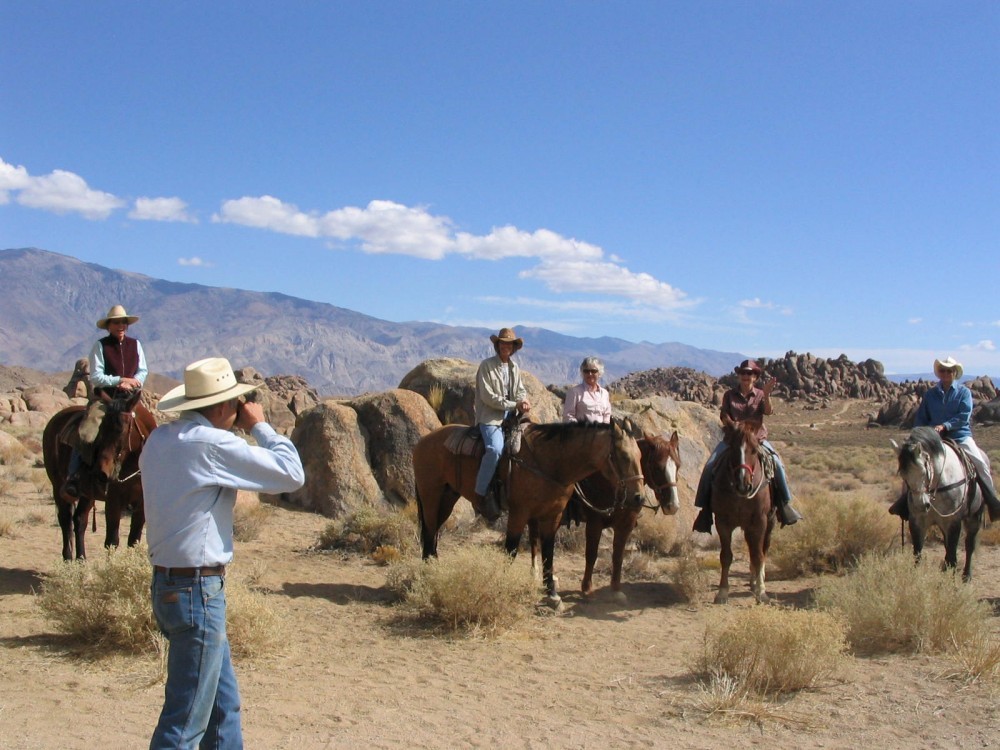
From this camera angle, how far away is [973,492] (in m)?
9.39

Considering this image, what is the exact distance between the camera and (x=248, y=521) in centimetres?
1227

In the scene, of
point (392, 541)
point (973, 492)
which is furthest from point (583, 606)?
point (973, 492)

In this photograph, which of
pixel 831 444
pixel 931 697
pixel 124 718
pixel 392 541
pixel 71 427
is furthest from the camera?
pixel 831 444

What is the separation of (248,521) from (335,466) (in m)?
1.91

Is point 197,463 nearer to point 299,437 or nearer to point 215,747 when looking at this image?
point 215,747

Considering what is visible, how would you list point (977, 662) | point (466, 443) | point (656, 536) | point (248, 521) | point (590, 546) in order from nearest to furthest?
point (977, 662) → point (466, 443) → point (590, 546) → point (656, 536) → point (248, 521)

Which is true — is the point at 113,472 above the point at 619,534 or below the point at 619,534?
above

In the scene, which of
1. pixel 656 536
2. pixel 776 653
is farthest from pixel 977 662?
pixel 656 536

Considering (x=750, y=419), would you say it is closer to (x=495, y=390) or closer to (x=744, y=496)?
(x=744, y=496)

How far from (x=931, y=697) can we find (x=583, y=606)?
12.3ft

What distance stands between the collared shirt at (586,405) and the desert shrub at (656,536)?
9.50ft

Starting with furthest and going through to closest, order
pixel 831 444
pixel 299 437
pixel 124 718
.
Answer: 1. pixel 831 444
2. pixel 299 437
3. pixel 124 718

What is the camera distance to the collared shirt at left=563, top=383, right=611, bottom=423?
9.72 m

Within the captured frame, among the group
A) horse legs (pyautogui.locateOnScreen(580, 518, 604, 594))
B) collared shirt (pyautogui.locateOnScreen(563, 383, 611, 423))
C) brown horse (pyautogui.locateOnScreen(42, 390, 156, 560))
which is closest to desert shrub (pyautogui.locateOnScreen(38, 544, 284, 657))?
brown horse (pyautogui.locateOnScreen(42, 390, 156, 560))
